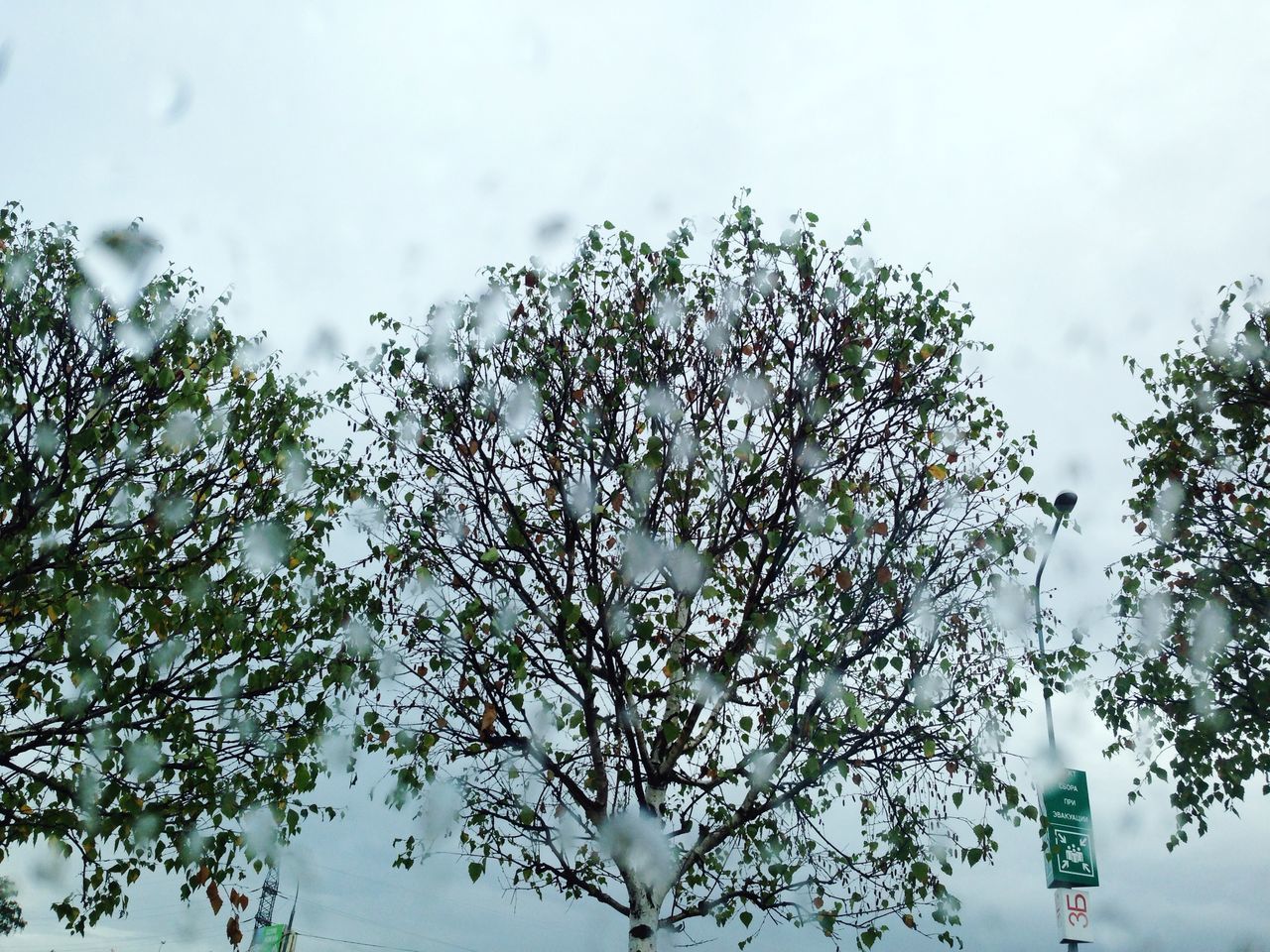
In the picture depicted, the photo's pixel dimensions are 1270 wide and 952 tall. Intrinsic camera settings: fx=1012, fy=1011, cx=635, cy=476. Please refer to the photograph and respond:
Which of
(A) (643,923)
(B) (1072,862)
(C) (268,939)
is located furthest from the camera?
(C) (268,939)

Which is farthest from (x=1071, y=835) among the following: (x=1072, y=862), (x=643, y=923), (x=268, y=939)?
(x=268, y=939)

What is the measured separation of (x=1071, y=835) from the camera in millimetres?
14016

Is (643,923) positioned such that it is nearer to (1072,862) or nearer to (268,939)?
(1072,862)

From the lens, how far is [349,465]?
12203mm

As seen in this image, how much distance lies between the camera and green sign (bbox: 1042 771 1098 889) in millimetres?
13906

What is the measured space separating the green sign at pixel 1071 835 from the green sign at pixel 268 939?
234 feet

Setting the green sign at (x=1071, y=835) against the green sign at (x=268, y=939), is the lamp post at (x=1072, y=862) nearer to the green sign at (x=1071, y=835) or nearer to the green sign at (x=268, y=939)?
the green sign at (x=1071, y=835)

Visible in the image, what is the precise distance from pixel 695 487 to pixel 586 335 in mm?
2054

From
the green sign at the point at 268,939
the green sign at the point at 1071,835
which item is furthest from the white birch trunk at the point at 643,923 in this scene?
the green sign at the point at 268,939

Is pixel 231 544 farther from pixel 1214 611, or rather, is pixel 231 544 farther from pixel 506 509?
pixel 1214 611

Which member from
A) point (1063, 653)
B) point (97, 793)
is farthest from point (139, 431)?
point (1063, 653)

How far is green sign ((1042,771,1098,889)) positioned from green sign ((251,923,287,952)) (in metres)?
71.4

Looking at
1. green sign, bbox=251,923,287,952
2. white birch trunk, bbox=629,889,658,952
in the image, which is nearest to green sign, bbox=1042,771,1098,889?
white birch trunk, bbox=629,889,658,952

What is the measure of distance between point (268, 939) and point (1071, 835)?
7419 centimetres
